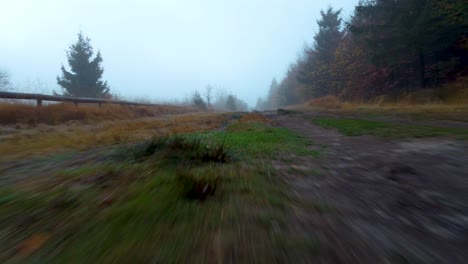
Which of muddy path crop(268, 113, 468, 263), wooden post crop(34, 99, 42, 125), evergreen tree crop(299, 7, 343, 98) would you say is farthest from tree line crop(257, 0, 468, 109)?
wooden post crop(34, 99, 42, 125)

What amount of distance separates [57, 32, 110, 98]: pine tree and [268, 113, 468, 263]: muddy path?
30720 mm

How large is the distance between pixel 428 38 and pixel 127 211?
22044 mm

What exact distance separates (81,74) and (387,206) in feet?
111

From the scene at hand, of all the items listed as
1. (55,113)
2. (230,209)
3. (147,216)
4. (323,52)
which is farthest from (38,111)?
(323,52)

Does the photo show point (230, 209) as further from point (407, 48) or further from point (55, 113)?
point (407, 48)

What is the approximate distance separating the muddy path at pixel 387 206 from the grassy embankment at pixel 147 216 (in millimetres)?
223

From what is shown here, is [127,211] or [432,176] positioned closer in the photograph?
[127,211]

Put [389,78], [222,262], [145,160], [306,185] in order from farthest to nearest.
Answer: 1. [389,78]
2. [145,160]
3. [306,185]
4. [222,262]

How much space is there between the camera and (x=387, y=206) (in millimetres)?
2225

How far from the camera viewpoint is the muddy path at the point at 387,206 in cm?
155

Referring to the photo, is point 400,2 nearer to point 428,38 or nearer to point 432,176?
point 428,38

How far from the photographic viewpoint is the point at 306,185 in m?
2.80

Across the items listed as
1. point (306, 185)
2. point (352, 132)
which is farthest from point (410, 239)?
point (352, 132)

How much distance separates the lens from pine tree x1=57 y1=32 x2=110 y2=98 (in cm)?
2927
